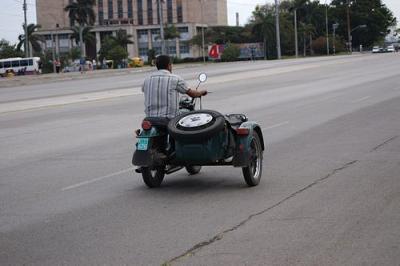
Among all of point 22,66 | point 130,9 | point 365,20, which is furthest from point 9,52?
point 365,20

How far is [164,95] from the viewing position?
9094 mm

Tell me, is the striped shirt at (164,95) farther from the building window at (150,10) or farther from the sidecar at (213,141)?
the building window at (150,10)

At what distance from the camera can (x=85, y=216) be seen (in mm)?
7699

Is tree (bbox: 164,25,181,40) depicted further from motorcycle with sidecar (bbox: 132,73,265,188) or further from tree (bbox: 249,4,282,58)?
motorcycle with sidecar (bbox: 132,73,265,188)

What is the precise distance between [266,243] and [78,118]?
14.8m

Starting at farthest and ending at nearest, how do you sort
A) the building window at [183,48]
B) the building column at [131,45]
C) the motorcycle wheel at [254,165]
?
the building column at [131,45]
the building window at [183,48]
the motorcycle wheel at [254,165]

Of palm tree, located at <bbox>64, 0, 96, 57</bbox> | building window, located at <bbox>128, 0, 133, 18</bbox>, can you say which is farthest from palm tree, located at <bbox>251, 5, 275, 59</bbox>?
building window, located at <bbox>128, 0, 133, 18</bbox>

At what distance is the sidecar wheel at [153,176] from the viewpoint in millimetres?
9031

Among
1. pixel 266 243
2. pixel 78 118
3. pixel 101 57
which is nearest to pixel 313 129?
pixel 78 118

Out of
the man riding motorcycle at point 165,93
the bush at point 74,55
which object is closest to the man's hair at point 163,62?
the man riding motorcycle at point 165,93

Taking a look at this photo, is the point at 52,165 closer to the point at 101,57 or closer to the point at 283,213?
the point at 283,213

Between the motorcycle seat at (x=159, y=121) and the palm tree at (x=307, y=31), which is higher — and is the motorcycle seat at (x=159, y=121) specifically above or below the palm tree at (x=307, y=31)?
below

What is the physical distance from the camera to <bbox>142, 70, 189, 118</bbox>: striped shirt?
9.09 meters

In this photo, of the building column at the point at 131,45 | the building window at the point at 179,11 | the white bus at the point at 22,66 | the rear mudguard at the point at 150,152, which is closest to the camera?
the rear mudguard at the point at 150,152
